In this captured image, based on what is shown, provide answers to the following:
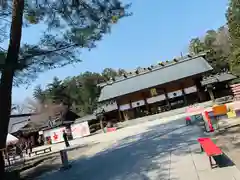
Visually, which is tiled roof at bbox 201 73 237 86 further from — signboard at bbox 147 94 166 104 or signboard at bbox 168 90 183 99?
signboard at bbox 147 94 166 104

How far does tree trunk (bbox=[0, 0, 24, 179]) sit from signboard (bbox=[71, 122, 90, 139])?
793 inches

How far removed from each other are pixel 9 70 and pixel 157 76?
1145 inches

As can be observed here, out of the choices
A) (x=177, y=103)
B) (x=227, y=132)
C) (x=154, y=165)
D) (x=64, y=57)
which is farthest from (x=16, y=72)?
(x=177, y=103)

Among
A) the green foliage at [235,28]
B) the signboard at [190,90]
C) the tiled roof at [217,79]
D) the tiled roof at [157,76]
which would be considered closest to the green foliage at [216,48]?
the tiled roof at [217,79]

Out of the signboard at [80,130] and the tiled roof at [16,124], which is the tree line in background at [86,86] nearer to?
the tiled roof at [16,124]

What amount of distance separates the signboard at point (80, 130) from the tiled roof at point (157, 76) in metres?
8.26

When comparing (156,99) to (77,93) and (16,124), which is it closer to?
(16,124)

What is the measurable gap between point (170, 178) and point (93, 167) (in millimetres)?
4218

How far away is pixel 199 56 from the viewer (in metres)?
36.0

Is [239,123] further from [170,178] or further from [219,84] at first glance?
[219,84]

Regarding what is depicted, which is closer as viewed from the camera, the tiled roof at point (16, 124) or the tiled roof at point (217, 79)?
the tiled roof at point (217, 79)

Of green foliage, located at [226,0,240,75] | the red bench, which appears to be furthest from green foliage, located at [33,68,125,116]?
the red bench

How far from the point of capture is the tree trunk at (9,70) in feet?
27.9

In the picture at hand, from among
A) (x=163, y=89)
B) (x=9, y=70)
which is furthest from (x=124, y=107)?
(x=9, y=70)
